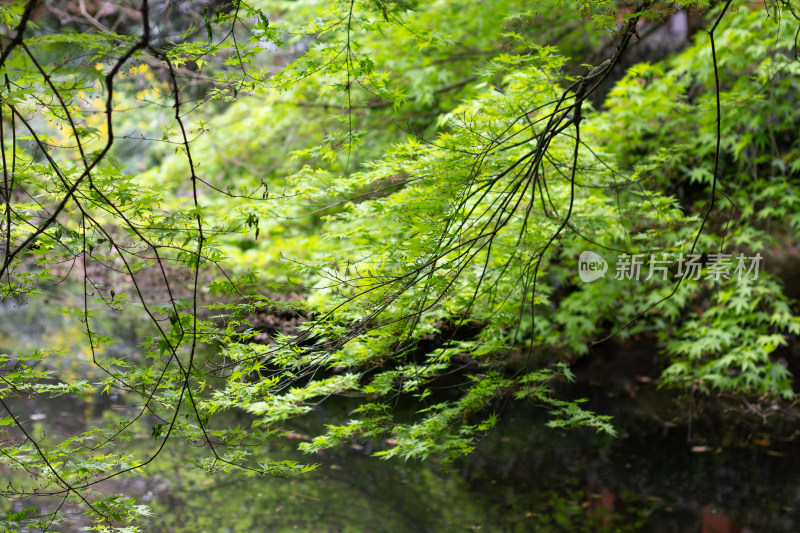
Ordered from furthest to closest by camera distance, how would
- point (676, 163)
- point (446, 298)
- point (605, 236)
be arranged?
point (676, 163), point (605, 236), point (446, 298)

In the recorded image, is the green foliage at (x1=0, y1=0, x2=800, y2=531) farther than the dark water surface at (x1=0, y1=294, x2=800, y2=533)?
No

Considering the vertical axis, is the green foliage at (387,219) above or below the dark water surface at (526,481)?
above

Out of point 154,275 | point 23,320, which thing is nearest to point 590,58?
point 154,275

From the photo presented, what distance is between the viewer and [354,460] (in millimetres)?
5352

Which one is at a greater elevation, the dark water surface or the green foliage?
the green foliage

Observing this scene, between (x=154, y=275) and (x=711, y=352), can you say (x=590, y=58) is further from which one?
(x=154, y=275)

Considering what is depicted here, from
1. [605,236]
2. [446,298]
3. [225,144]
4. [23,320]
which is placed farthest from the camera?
[23,320]

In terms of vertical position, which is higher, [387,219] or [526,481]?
[387,219]

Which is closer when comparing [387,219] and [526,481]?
[387,219]

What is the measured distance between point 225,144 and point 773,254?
543cm

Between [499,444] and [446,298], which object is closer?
[446,298]

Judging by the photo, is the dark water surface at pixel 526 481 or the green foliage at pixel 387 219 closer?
the green foliage at pixel 387 219

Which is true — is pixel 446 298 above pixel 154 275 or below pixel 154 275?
below

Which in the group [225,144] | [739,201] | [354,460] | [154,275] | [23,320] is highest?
[225,144]
